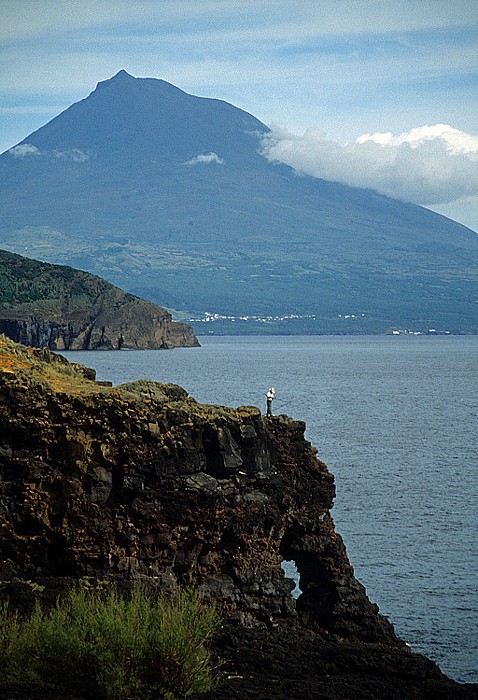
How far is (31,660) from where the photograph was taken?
14828mm

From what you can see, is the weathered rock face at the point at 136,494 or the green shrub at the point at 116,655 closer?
the green shrub at the point at 116,655

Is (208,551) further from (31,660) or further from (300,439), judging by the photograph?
(31,660)

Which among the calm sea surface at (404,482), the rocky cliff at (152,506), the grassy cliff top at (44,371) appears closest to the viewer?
the rocky cliff at (152,506)

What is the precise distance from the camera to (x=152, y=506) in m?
20.7

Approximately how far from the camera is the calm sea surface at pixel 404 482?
26875mm

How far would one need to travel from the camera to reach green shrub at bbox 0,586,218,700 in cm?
1423

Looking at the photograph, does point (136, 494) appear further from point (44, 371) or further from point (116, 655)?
point (116, 655)

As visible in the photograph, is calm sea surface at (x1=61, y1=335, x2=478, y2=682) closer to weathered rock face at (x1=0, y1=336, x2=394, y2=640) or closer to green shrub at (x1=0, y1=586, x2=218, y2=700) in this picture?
weathered rock face at (x1=0, y1=336, x2=394, y2=640)

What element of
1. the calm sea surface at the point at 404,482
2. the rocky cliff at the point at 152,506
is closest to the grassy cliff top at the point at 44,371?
the rocky cliff at the point at 152,506

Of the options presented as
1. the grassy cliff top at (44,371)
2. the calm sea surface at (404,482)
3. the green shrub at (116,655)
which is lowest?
the calm sea surface at (404,482)

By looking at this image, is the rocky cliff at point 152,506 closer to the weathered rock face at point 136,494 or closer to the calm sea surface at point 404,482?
the weathered rock face at point 136,494

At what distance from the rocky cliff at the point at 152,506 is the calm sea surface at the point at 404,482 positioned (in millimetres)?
4567

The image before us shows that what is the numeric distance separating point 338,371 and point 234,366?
13.7 m

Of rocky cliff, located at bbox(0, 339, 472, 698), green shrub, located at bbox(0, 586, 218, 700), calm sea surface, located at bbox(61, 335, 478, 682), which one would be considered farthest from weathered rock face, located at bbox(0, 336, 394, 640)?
calm sea surface, located at bbox(61, 335, 478, 682)
